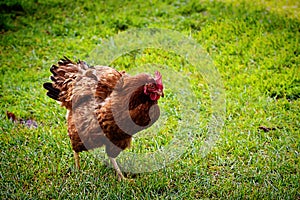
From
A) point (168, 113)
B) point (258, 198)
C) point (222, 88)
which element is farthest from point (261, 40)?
point (258, 198)

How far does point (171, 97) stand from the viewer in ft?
20.7

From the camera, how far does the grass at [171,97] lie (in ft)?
15.2

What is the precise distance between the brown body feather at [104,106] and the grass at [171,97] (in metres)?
0.49

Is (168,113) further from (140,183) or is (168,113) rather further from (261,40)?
(261,40)

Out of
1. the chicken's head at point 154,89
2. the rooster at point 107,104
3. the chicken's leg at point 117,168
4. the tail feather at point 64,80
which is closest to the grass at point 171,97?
the chicken's leg at point 117,168

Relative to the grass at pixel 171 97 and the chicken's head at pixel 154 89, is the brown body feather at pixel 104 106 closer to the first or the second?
the chicken's head at pixel 154 89

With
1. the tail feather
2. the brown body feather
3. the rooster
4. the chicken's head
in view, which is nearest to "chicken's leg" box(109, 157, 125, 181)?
the rooster

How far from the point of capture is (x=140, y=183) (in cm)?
466

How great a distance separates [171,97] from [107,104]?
2046 mm

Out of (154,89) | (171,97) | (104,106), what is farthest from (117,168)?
(171,97)

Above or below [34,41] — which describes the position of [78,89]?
above

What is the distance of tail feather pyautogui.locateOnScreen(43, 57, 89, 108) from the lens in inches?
189

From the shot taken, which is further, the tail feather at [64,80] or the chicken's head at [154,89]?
the tail feather at [64,80]

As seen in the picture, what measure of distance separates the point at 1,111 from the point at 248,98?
3.38 metres
